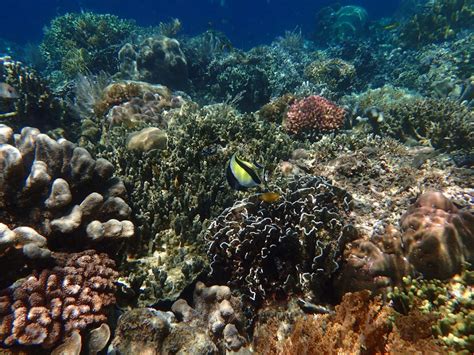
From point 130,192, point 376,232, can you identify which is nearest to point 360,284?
point 376,232

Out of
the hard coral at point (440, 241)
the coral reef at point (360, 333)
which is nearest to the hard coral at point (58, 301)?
the coral reef at point (360, 333)

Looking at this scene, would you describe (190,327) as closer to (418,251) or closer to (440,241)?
(418,251)

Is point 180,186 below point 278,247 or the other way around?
the other way around

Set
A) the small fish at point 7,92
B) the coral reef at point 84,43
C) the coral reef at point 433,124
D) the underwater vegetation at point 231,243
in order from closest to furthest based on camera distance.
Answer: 1. the underwater vegetation at point 231,243
2. the coral reef at point 433,124
3. the small fish at point 7,92
4. the coral reef at point 84,43

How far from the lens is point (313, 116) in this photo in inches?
309

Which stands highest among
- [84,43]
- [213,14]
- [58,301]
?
[213,14]

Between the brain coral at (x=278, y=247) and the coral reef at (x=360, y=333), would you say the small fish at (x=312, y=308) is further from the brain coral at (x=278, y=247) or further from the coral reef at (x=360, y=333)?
the coral reef at (x=360, y=333)

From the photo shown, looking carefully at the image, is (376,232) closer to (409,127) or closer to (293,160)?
(293,160)

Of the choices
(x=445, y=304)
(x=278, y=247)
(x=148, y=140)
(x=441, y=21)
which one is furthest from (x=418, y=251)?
(x=441, y=21)

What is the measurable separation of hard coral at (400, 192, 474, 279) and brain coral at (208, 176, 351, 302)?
77cm

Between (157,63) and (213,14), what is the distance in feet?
178

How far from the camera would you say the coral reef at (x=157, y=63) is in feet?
41.3

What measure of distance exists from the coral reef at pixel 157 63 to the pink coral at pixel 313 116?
640cm

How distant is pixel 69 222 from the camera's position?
11.4 ft
